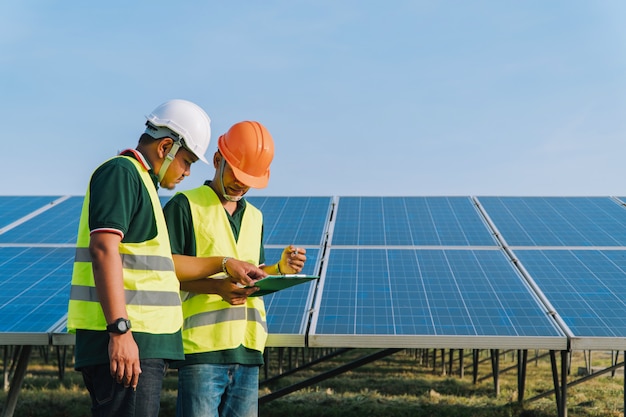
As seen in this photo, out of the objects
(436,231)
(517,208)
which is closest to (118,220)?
(436,231)

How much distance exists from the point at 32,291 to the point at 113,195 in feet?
13.7

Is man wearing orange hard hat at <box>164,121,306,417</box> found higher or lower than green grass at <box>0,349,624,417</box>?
higher

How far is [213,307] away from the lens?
3951mm

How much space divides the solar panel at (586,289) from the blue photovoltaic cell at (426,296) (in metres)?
0.24

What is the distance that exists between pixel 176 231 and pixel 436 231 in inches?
198

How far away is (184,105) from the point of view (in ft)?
11.9

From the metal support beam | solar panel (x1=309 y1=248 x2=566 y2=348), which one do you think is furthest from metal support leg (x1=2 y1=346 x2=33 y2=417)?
solar panel (x1=309 y1=248 x2=566 y2=348)

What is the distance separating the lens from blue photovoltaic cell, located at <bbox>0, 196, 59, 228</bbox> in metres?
9.28

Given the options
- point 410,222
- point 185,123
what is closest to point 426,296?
point 410,222

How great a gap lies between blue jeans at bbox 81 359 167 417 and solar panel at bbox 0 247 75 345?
2787mm

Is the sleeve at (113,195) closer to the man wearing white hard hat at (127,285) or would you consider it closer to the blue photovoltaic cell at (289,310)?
the man wearing white hard hat at (127,285)

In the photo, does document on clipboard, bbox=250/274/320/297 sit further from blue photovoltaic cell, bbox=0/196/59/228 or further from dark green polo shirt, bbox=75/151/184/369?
blue photovoltaic cell, bbox=0/196/59/228

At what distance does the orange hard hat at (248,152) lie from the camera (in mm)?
4090

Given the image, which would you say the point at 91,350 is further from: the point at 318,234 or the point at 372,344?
the point at 318,234
